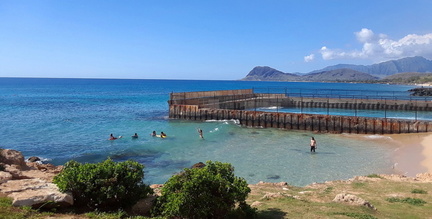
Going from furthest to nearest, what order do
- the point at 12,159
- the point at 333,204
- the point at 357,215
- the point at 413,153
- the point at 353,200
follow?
the point at 413,153 < the point at 12,159 < the point at 353,200 < the point at 333,204 < the point at 357,215

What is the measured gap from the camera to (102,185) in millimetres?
9141

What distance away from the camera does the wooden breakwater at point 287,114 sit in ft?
115

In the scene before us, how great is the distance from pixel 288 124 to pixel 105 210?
108ft

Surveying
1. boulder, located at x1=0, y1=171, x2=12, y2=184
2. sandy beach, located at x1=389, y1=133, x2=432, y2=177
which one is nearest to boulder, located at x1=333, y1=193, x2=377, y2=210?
sandy beach, located at x1=389, y1=133, x2=432, y2=177

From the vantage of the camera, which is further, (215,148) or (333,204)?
(215,148)

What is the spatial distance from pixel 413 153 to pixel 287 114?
15918 mm

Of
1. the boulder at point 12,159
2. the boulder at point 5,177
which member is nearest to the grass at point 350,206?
the boulder at point 5,177

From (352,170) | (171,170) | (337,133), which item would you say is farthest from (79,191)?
(337,133)

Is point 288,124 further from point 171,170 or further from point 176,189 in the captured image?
point 176,189

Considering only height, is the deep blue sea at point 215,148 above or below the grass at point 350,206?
below

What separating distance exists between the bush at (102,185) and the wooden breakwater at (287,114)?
1250 inches

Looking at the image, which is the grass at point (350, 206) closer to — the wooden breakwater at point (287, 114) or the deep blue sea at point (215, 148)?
the deep blue sea at point (215, 148)

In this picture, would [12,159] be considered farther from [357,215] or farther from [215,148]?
[357,215]

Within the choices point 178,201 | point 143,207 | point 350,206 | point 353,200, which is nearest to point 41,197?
point 143,207
